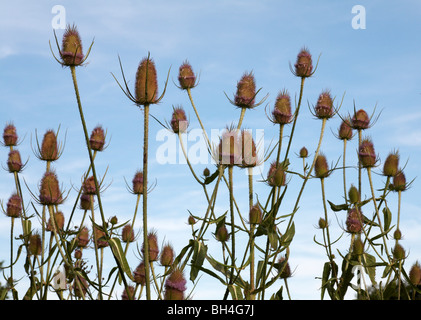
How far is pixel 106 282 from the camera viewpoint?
554 cm

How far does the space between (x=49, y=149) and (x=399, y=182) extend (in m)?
4.13

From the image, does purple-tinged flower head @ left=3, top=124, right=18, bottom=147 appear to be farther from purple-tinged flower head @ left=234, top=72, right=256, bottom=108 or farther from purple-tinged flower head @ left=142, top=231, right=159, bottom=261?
purple-tinged flower head @ left=234, top=72, right=256, bottom=108

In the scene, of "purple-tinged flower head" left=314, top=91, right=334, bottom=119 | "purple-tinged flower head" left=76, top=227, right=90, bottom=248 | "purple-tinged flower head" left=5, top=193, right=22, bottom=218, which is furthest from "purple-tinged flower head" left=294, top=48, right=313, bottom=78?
"purple-tinged flower head" left=5, top=193, right=22, bottom=218

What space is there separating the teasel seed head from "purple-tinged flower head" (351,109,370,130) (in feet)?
12.9

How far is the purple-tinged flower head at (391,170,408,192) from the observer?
6762 millimetres

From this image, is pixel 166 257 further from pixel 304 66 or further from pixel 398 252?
pixel 398 252

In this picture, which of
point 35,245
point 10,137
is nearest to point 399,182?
point 35,245

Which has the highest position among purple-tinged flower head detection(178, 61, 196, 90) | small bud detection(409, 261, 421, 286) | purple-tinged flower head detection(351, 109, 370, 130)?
purple-tinged flower head detection(178, 61, 196, 90)

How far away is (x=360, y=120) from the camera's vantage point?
6762 millimetres

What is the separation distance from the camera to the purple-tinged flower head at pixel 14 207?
6914 mm

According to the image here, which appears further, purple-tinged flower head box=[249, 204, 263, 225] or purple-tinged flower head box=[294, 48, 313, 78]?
purple-tinged flower head box=[294, 48, 313, 78]
